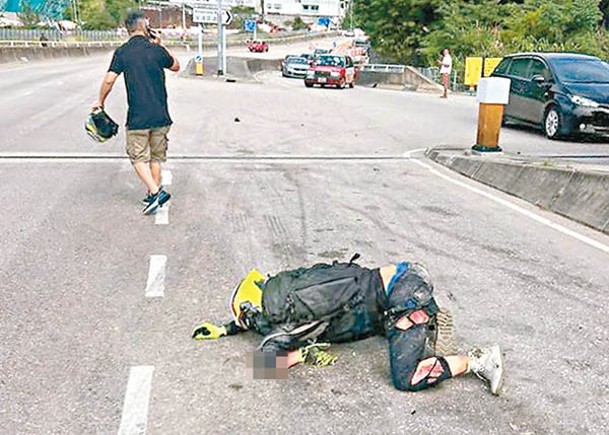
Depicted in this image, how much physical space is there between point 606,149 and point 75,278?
9.86m

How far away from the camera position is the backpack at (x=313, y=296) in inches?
152

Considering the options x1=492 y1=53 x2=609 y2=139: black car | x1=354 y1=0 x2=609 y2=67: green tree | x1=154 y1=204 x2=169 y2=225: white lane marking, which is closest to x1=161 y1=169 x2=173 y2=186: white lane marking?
x1=154 y1=204 x2=169 y2=225: white lane marking

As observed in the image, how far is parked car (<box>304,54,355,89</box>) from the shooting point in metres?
30.3

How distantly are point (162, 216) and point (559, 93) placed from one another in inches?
355

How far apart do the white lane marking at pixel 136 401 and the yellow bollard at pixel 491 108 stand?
711 centimetres

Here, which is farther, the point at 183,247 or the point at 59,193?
the point at 59,193

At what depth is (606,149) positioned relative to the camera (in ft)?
39.6

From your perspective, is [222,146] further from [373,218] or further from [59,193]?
[373,218]

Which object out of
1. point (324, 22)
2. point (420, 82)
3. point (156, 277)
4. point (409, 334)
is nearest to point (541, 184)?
point (156, 277)

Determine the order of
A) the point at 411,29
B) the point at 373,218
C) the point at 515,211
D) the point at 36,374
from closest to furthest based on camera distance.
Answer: the point at 36,374 → the point at 373,218 → the point at 515,211 → the point at 411,29

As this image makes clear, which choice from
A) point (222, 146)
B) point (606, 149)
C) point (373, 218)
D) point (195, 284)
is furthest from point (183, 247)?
point (606, 149)

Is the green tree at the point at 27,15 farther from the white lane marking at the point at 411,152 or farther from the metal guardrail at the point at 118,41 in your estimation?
the white lane marking at the point at 411,152

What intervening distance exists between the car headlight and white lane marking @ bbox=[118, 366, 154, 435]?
1103 cm

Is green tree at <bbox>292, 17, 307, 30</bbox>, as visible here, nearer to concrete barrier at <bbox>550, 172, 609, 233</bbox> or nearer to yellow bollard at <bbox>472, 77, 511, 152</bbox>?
yellow bollard at <bbox>472, 77, 511, 152</bbox>
